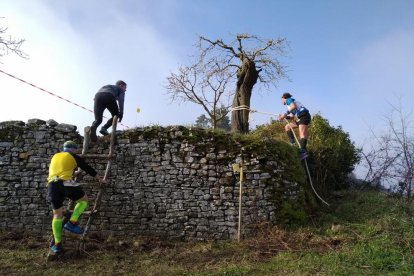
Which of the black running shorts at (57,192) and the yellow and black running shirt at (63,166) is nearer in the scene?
the black running shorts at (57,192)

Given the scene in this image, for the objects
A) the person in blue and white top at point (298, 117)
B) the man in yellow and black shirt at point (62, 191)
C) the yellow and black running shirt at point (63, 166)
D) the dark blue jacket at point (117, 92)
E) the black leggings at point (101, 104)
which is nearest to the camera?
the man in yellow and black shirt at point (62, 191)

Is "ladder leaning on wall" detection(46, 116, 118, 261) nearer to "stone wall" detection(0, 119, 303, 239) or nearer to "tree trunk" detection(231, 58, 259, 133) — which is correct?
"stone wall" detection(0, 119, 303, 239)

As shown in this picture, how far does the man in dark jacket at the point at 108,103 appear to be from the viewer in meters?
7.78

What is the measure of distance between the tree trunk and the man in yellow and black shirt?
6161mm

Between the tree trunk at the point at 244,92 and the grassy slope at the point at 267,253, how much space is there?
4.71 meters

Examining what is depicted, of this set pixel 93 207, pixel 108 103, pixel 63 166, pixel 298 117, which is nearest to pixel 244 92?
pixel 298 117

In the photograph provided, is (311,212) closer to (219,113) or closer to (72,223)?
(72,223)

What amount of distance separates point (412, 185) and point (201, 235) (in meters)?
6.63

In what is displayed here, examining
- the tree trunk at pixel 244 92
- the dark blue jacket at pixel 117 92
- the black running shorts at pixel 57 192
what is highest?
the tree trunk at pixel 244 92

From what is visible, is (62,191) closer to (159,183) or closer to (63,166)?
(63,166)

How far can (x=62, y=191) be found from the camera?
247 inches

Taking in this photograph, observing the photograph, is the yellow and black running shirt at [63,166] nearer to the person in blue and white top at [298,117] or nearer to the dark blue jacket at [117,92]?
the dark blue jacket at [117,92]

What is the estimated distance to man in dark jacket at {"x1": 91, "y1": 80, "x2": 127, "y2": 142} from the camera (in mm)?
7777

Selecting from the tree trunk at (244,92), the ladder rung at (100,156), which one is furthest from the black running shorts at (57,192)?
the tree trunk at (244,92)
